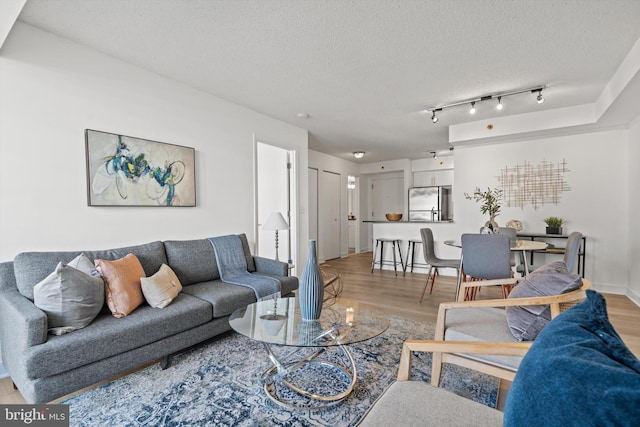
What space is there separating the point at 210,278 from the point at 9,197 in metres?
1.66

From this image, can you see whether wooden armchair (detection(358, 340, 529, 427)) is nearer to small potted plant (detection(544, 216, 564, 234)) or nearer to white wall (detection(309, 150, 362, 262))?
small potted plant (detection(544, 216, 564, 234))

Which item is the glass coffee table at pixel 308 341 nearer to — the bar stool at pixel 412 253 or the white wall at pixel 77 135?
the white wall at pixel 77 135

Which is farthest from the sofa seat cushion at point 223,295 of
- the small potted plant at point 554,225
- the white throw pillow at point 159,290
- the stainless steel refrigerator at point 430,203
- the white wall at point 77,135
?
the stainless steel refrigerator at point 430,203

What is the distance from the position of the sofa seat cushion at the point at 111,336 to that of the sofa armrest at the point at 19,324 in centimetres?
6

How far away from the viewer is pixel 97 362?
183cm

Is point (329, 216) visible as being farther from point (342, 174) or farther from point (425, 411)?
point (425, 411)

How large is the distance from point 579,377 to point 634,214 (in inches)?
193

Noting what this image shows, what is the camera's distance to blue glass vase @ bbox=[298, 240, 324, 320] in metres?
1.92

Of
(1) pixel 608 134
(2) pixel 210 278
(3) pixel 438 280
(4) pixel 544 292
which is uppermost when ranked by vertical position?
(1) pixel 608 134

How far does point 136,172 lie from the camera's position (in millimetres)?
2857

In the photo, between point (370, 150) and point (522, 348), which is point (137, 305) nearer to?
point (522, 348)

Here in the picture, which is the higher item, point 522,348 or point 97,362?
point 522,348

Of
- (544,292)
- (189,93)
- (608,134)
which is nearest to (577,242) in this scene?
(544,292)

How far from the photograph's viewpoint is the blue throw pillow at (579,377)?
20.0 inches
